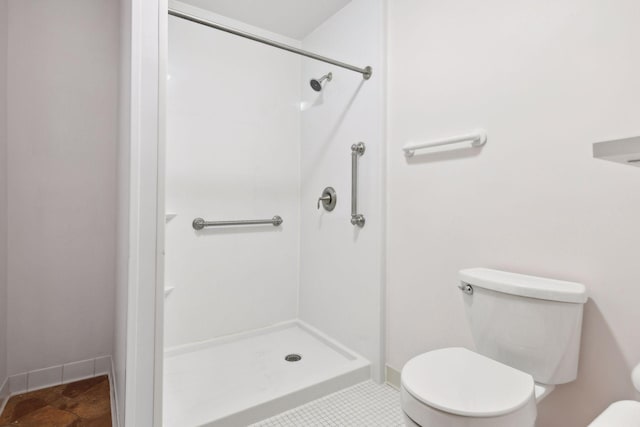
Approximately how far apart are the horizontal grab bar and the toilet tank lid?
529 mm

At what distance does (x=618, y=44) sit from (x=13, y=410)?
9.31 feet

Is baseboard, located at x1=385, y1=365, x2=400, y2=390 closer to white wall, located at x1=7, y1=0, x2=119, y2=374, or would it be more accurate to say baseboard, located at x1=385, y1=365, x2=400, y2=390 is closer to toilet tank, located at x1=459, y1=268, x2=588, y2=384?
toilet tank, located at x1=459, y1=268, x2=588, y2=384

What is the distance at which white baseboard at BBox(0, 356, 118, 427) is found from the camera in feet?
5.53

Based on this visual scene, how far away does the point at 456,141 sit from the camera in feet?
4.72

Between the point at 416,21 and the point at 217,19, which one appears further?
the point at 217,19

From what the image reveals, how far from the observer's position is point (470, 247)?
144 cm

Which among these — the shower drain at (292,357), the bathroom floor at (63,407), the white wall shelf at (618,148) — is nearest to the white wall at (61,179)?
the bathroom floor at (63,407)

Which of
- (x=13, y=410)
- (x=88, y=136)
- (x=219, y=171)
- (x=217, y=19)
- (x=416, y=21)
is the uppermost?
(x=217, y=19)

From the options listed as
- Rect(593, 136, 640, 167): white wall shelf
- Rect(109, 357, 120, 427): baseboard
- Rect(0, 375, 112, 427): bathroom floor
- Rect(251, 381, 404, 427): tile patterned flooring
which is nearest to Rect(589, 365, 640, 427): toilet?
Rect(593, 136, 640, 167): white wall shelf

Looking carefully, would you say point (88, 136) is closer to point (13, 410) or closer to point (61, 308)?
point (61, 308)

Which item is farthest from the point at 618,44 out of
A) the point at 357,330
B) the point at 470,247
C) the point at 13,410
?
the point at 13,410

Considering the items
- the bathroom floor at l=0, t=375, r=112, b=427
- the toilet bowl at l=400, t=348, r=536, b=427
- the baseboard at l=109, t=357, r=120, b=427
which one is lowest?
the bathroom floor at l=0, t=375, r=112, b=427

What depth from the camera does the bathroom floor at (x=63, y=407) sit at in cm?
150

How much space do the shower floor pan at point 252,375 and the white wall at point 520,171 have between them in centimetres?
39
